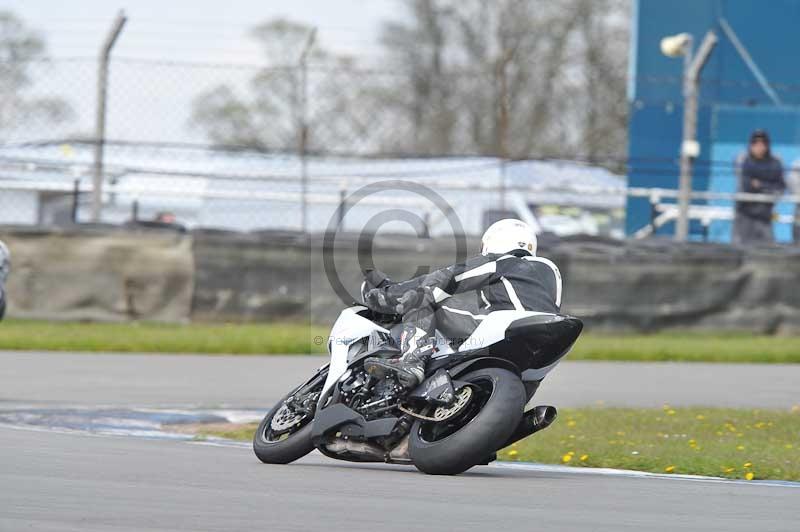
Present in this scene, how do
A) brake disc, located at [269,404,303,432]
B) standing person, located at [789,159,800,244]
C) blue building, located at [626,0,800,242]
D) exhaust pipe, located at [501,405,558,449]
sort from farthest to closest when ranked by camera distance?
blue building, located at [626,0,800,242], standing person, located at [789,159,800,244], brake disc, located at [269,404,303,432], exhaust pipe, located at [501,405,558,449]

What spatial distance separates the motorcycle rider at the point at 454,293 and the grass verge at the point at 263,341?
701 centimetres

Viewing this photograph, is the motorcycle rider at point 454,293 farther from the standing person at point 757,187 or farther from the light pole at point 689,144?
the standing person at point 757,187

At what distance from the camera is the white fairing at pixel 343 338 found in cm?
746

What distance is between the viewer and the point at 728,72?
74.8 feet

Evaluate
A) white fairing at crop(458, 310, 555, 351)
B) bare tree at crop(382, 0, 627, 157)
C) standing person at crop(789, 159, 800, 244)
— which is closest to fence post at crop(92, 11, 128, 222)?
standing person at crop(789, 159, 800, 244)

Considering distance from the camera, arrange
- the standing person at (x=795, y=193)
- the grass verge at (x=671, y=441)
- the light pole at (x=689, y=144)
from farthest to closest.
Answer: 1. the standing person at (x=795, y=193)
2. the light pole at (x=689, y=144)
3. the grass verge at (x=671, y=441)

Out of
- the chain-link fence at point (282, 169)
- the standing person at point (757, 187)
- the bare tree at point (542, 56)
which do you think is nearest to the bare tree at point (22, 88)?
the chain-link fence at point (282, 169)

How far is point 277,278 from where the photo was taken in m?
16.6

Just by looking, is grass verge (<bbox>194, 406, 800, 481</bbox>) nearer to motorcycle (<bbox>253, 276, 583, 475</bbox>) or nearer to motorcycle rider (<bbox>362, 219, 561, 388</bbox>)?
motorcycle (<bbox>253, 276, 583, 475</bbox>)

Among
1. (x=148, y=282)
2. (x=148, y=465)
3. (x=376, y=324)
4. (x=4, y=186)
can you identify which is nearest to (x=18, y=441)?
(x=148, y=465)

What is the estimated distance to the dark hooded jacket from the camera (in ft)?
59.6

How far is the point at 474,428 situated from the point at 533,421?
1.35 ft

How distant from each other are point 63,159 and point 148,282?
11.9 ft

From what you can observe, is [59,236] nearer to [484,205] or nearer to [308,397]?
[484,205]
